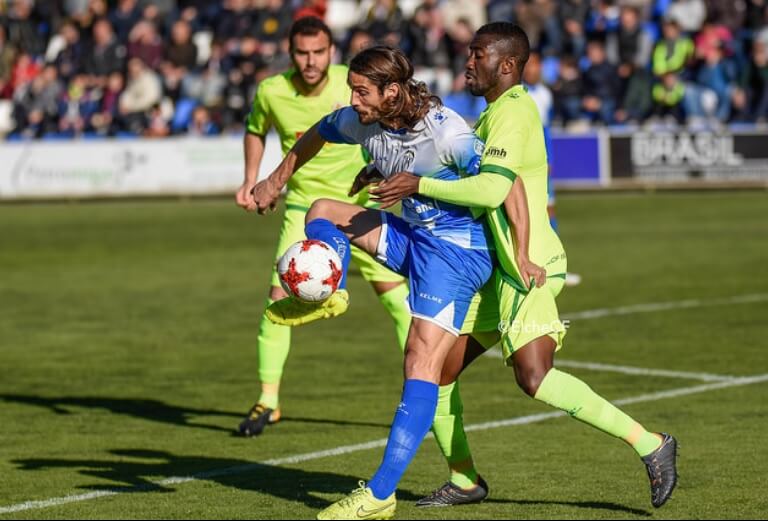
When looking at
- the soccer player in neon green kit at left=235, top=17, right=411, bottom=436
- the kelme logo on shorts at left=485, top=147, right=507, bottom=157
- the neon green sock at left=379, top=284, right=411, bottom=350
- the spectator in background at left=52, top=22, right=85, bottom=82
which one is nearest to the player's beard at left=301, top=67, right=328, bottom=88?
the soccer player in neon green kit at left=235, top=17, right=411, bottom=436

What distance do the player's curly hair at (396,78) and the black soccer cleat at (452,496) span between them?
5.62 feet

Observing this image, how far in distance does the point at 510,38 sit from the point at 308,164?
3038 millimetres

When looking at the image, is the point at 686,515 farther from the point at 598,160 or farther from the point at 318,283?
the point at 598,160

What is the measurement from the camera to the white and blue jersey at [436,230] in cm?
659

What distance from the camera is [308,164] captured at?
31.2 ft

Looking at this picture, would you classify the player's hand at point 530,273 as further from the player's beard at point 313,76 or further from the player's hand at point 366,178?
the player's beard at point 313,76

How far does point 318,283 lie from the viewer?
A: 6.50 m

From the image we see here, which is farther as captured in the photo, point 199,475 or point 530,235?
point 199,475

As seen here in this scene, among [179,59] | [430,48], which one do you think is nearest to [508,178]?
[430,48]

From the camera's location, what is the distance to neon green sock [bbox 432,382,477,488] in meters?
7.02

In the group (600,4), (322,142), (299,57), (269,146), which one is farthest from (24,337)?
(600,4)

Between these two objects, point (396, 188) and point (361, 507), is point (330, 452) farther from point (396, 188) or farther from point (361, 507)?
point (396, 188)

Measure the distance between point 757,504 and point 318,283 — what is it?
2.25 metres

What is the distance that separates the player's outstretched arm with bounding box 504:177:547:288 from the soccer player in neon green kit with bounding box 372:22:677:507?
22mm
